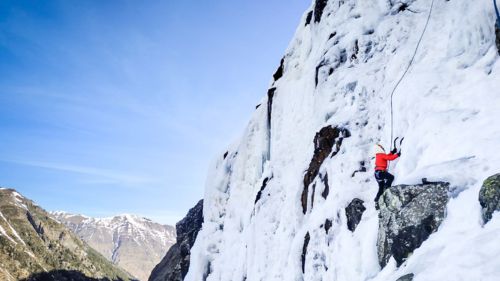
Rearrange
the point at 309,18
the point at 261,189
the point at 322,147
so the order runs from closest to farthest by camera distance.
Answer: the point at 322,147 → the point at 261,189 → the point at 309,18

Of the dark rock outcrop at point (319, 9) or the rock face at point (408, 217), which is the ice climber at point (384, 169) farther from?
the dark rock outcrop at point (319, 9)

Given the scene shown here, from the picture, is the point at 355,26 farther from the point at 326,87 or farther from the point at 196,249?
the point at 196,249

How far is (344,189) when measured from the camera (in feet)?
44.1

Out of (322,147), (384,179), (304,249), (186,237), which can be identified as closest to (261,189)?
(322,147)

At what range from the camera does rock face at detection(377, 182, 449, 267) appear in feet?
28.2

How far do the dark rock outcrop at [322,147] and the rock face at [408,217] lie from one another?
5551 mm

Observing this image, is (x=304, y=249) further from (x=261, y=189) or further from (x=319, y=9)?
(x=319, y=9)

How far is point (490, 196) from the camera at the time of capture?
725 centimetres

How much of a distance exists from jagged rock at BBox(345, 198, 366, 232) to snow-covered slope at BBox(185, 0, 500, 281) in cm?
21

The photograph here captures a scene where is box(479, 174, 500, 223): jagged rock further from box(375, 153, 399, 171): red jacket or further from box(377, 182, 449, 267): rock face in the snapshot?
box(375, 153, 399, 171): red jacket

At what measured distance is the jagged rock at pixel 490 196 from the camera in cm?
714

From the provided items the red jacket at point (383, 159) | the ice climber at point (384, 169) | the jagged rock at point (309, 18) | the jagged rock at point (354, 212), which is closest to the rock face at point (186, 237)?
the jagged rock at point (309, 18)

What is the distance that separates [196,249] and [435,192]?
2724 centimetres

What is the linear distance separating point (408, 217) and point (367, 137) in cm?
547
